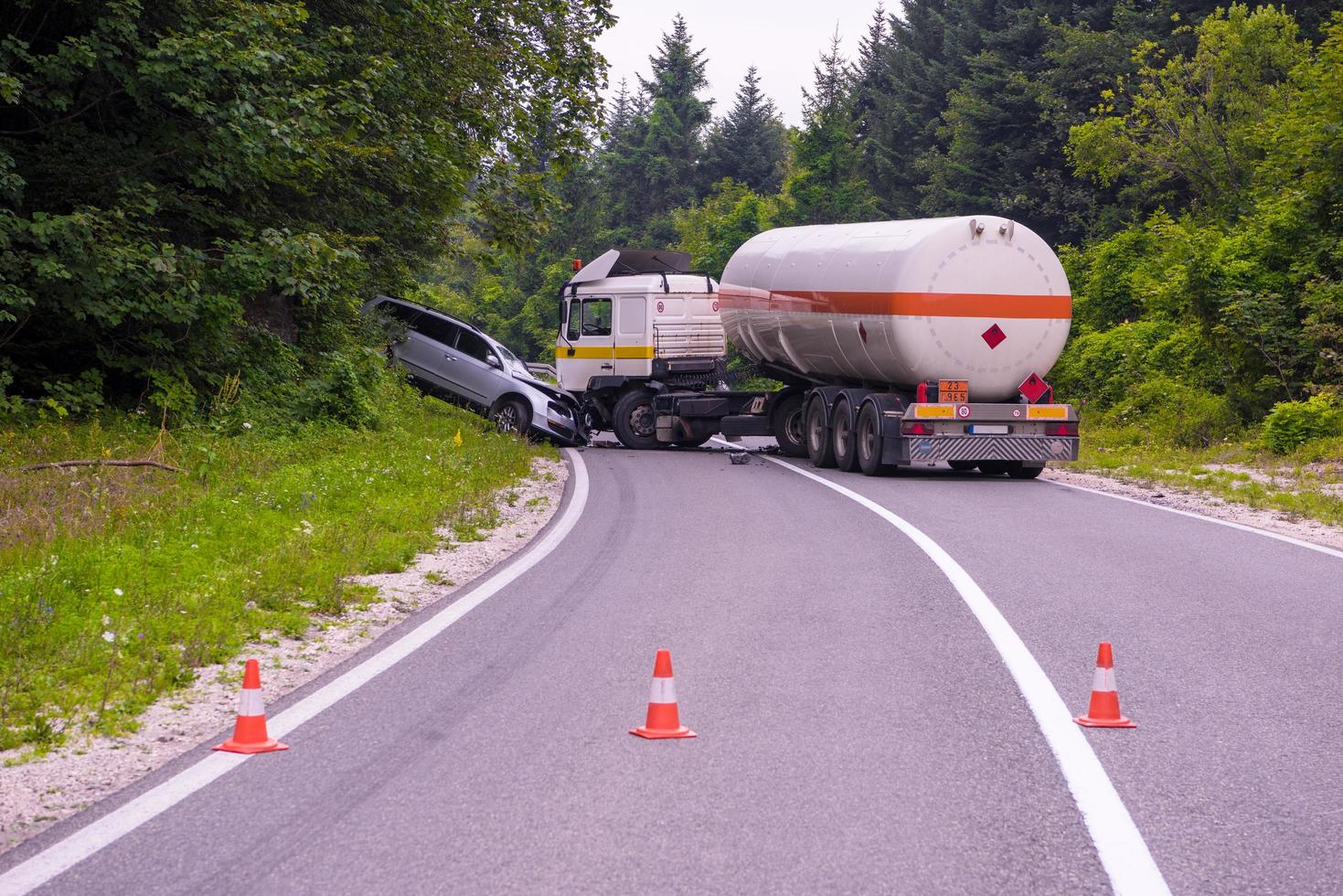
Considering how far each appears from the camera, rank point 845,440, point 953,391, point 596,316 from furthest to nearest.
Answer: point 596,316 < point 845,440 < point 953,391

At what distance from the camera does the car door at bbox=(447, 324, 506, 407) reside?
26562 millimetres

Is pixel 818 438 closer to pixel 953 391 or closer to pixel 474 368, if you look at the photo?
pixel 953 391

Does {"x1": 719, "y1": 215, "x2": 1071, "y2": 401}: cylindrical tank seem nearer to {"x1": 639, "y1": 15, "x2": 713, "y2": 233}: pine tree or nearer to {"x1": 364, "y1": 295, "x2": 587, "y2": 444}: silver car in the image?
{"x1": 364, "y1": 295, "x2": 587, "y2": 444}: silver car

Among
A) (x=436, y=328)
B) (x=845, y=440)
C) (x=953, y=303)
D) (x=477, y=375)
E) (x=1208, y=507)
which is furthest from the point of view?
(x=436, y=328)

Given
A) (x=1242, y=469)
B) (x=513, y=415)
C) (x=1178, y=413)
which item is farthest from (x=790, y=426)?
(x=1242, y=469)

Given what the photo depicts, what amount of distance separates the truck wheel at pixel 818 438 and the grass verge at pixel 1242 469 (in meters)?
3.90

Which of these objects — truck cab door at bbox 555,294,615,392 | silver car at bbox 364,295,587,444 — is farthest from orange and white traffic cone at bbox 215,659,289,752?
truck cab door at bbox 555,294,615,392

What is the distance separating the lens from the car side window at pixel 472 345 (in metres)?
27.0

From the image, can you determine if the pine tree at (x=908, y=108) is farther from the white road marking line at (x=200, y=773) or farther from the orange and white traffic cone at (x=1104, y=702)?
the orange and white traffic cone at (x=1104, y=702)

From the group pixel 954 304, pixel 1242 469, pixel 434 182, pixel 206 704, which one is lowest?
pixel 206 704

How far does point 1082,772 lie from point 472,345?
22597 mm

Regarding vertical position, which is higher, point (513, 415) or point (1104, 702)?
point (513, 415)

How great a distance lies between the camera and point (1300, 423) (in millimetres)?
21328

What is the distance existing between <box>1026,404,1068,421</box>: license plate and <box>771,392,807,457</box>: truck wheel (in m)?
6.13
